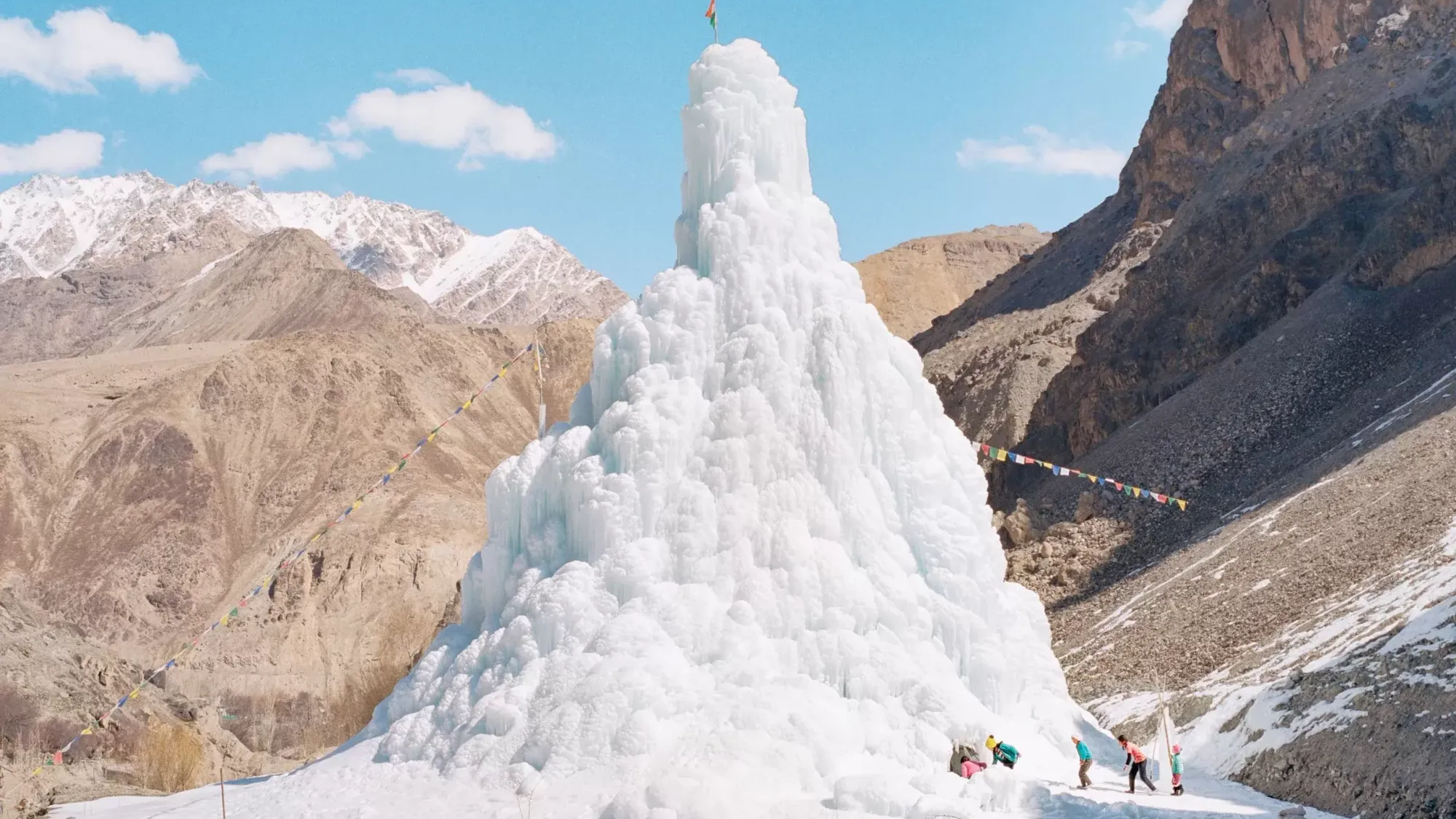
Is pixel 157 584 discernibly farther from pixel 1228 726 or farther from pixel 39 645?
pixel 1228 726

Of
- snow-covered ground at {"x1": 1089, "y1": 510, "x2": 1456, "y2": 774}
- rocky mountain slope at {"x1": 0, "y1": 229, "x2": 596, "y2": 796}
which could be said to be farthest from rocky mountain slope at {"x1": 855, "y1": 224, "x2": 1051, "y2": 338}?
snow-covered ground at {"x1": 1089, "y1": 510, "x2": 1456, "y2": 774}

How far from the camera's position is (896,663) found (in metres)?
19.8

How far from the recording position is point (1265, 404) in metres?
47.2

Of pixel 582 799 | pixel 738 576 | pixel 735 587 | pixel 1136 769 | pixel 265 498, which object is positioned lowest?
pixel 1136 769

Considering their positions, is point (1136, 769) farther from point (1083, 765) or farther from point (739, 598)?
point (739, 598)

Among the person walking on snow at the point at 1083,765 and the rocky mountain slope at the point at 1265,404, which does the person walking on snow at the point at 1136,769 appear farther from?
the rocky mountain slope at the point at 1265,404

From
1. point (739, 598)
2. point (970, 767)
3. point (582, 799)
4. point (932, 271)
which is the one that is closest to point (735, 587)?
point (739, 598)

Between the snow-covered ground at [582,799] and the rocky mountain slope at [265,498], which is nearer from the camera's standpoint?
the snow-covered ground at [582,799]

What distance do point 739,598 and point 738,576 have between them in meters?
0.36

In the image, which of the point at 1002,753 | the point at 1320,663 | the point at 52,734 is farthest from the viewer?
the point at 52,734

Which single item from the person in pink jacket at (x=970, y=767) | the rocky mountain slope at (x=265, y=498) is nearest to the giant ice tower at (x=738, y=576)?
the person in pink jacket at (x=970, y=767)

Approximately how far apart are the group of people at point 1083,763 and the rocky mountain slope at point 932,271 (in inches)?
3845

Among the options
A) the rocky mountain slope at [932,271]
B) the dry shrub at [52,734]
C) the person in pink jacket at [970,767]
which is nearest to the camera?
the person in pink jacket at [970,767]

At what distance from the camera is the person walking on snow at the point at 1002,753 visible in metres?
18.8
